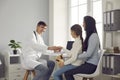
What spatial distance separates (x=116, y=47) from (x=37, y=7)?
2.57m

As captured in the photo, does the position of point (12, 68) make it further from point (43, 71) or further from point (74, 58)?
point (74, 58)

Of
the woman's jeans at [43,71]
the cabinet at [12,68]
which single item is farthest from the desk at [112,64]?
the cabinet at [12,68]

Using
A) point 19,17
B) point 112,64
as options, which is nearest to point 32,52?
point 112,64

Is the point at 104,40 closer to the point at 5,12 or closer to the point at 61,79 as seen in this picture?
the point at 61,79

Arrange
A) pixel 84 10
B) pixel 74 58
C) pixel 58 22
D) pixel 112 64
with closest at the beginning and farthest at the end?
pixel 74 58
pixel 112 64
pixel 84 10
pixel 58 22

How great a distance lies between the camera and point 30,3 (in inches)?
224

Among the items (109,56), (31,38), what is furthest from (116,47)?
(31,38)

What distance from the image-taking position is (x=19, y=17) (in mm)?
5570

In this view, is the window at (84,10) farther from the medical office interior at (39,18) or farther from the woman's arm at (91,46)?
the woman's arm at (91,46)

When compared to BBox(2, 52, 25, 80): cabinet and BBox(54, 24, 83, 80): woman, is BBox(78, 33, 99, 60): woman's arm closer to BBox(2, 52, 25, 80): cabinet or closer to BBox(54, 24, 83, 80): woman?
BBox(54, 24, 83, 80): woman

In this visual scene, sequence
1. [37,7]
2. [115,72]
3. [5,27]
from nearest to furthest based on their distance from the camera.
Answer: [115,72] < [5,27] < [37,7]

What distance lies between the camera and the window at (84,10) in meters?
4.91

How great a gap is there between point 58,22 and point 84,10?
0.75 metres

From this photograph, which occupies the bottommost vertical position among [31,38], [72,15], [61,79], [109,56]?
[61,79]
